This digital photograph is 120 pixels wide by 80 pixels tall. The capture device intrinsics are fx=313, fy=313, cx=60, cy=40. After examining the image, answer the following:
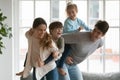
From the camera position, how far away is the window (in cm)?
359

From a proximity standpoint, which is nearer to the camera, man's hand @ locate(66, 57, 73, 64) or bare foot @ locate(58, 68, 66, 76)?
bare foot @ locate(58, 68, 66, 76)

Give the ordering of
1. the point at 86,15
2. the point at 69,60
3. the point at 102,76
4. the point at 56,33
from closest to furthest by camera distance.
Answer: the point at 56,33 → the point at 69,60 → the point at 102,76 → the point at 86,15

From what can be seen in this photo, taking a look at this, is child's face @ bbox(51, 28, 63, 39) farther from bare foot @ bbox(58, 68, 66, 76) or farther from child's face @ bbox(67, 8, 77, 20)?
child's face @ bbox(67, 8, 77, 20)

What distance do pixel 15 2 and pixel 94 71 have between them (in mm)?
1210

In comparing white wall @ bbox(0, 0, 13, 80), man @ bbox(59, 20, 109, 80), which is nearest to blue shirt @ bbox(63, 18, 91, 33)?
man @ bbox(59, 20, 109, 80)

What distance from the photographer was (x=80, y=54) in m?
2.72

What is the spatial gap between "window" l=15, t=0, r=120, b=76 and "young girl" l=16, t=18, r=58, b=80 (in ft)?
4.07

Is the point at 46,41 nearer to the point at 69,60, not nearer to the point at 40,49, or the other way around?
the point at 40,49

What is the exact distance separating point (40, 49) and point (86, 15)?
55.4 inches

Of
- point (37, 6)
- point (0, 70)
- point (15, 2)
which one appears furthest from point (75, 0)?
point (0, 70)

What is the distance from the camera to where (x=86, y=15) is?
11.9 feet

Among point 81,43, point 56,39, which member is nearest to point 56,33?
point 56,39

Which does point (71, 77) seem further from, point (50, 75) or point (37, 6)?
point (37, 6)

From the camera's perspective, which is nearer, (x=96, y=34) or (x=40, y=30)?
(x=40, y=30)
